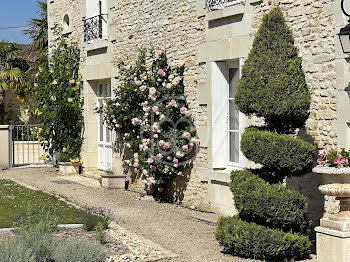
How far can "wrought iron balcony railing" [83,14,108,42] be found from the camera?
12.7m

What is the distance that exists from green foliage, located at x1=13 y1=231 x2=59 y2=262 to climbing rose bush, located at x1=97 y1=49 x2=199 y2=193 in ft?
12.5

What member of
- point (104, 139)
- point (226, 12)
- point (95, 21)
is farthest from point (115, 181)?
point (226, 12)

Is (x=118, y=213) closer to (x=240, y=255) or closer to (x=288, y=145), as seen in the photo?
(x=240, y=255)

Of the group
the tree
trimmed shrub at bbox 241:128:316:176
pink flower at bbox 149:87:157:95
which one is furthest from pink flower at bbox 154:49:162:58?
the tree

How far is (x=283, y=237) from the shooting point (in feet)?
19.9

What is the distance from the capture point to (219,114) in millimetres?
8836

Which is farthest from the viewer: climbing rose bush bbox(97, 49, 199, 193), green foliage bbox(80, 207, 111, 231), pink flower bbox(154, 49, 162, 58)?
pink flower bbox(154, 49, 162, 58)

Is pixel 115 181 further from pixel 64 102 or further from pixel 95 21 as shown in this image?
pixel 95 21

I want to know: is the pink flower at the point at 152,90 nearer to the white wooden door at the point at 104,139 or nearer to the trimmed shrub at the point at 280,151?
the white wooden door at the point at 104,139

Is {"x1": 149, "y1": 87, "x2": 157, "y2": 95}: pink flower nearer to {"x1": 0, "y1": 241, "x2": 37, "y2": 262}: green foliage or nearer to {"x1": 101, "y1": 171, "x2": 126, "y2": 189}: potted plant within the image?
{"x1": 101, "y1": 171, "x2": 126, "y2": 189}: potted plant

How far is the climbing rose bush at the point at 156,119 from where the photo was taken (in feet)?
31.1

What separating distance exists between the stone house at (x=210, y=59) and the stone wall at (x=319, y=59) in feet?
0.04

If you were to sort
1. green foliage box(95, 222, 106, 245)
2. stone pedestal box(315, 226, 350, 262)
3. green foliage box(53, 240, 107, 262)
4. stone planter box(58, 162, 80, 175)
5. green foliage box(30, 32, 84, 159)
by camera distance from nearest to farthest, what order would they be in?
green foliage box(53, 240, 107, 262)
stone pedestal box(315, 226, 350, 262)
green foliage box(95, 222, 106, 245)
stone planter box(58, 162, 80, 175)
green foliage box(30, 32, 84, 159)

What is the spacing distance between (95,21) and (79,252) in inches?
335
